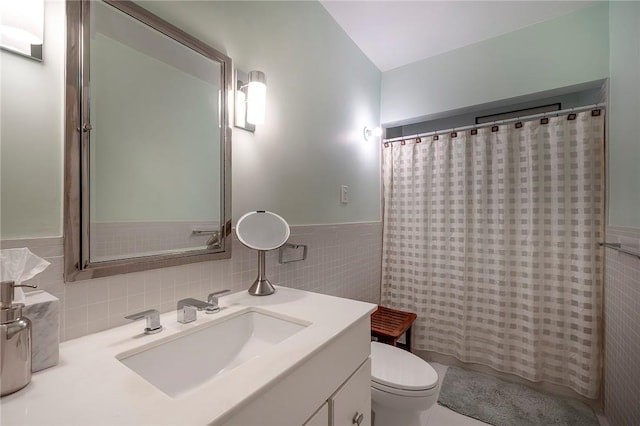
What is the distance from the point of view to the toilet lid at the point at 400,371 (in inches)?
49.9

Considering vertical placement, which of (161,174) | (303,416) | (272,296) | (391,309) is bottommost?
(391,309)

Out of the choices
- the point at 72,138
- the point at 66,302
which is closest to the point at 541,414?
the point at 66,302

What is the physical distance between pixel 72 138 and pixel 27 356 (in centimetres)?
52

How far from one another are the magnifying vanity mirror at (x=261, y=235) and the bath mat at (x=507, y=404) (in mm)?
1476

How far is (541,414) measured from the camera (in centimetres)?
159

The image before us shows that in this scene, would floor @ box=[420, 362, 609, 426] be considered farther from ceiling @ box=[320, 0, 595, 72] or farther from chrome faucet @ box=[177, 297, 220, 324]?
ceiling @ box=[320, 0, 595, 72]

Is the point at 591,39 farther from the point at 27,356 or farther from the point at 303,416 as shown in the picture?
the point at 27,356

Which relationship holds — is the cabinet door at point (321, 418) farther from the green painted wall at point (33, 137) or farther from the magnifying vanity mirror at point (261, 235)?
the green painted wall at point (33, 137)

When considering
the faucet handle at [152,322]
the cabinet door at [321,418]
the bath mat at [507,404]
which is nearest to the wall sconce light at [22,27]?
the faucet handle at [152,322]

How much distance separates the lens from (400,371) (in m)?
1.36

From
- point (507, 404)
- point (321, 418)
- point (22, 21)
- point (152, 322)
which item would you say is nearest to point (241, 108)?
point (22, 21)

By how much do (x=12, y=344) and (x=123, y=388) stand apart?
21 centimetres

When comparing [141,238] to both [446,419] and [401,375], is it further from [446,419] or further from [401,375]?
[446,419]

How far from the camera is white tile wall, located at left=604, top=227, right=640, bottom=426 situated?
4.00 ft
